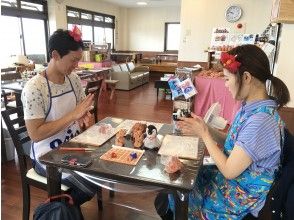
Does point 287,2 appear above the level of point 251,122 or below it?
above

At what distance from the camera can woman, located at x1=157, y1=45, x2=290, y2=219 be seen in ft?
3.27

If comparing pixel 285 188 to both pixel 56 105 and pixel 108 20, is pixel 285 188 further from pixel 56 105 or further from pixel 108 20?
pixel 108 20

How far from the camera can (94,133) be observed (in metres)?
1.49

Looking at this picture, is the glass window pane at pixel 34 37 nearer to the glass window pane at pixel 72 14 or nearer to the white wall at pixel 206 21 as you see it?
the glass window pane at pixel 72 14

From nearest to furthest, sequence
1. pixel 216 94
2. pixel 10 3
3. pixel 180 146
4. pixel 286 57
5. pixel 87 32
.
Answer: pixel 180 146, pixel 286 57, pixel 216 94, pixel 10 3, pixel 87 32

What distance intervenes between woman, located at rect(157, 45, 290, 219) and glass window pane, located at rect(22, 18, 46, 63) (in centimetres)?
586

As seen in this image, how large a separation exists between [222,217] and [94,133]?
819 mm

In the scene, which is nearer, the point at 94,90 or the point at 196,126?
the point at 196,126

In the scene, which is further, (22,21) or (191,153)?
(22,21)

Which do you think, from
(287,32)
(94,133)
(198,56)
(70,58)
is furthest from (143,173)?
(198,56)

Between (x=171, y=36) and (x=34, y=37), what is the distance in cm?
505

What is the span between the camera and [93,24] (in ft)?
26.8

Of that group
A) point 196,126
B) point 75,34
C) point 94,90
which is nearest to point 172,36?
point 94,90

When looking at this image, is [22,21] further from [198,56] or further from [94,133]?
[94,133]
